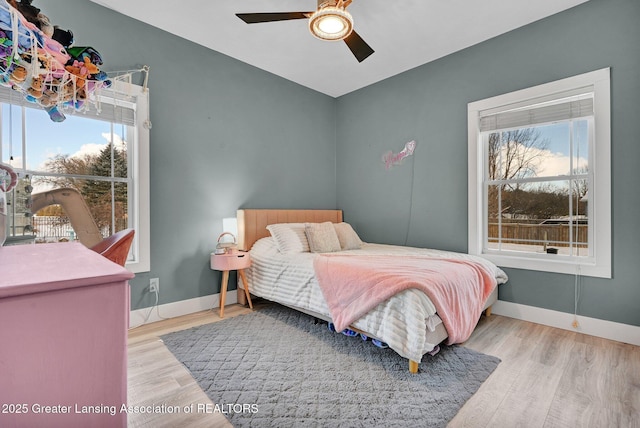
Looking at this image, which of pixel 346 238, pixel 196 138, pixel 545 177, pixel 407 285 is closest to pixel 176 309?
pixel 196 138

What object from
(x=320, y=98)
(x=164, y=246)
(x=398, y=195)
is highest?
(x=320, y=98)

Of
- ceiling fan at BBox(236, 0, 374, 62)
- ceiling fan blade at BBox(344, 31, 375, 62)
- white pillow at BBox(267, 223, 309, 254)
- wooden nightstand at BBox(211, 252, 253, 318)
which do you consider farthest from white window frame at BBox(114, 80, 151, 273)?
ceiling fan blade at BBox(344, 31, 375, 62)

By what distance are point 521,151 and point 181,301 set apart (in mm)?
3801

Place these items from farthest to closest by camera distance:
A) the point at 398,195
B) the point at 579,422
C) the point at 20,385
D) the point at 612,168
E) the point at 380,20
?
1. the point at 398,195
2. the point at 380,20
3. the point at 612,168
4. the point at 579,422
5. the point at 20,385

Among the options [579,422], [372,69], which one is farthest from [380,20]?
[579,422]

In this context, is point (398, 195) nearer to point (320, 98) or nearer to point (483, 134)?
point (483, 134)

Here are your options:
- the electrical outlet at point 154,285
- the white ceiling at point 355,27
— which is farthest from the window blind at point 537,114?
the electrical outlet at point 154,285

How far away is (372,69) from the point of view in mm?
3664

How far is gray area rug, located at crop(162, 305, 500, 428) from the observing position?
1534mm

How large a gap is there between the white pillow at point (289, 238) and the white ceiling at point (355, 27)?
195 centimetres

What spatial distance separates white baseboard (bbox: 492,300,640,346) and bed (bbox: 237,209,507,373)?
19 cm

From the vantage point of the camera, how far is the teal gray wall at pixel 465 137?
7.74ft

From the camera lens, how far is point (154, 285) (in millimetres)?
2834

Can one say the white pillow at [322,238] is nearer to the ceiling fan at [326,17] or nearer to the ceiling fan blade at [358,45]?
the ceiling fan blade at [358,45]
